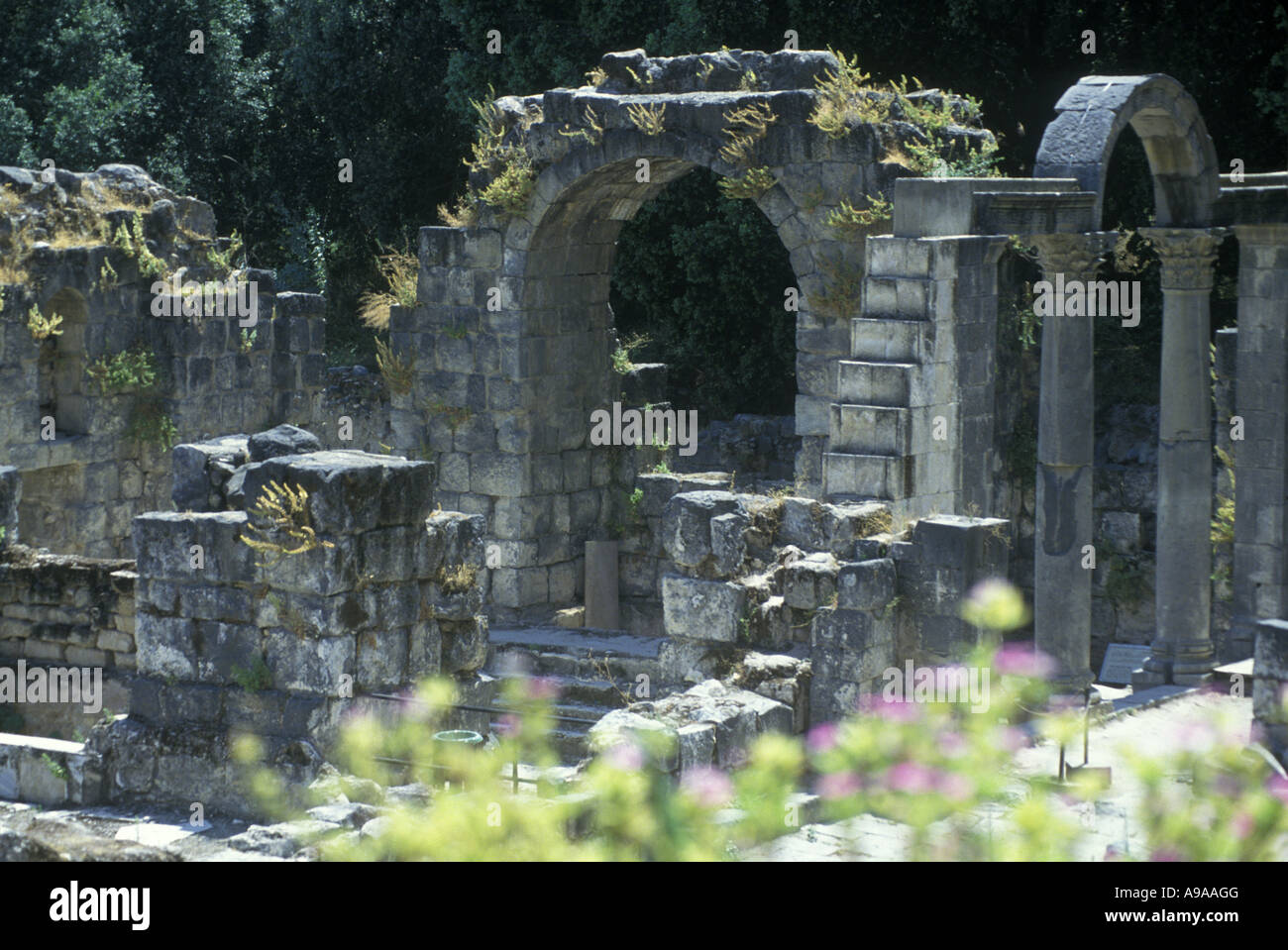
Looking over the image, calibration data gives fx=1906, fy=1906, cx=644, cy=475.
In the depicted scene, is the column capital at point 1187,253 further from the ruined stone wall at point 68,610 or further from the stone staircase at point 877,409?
the ruined stone wall at point 68,610

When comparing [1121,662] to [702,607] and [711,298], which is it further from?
[711,298]

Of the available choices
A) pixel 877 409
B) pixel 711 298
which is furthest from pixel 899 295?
pixel 711 298

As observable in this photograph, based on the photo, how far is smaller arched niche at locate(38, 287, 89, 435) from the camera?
701 inches

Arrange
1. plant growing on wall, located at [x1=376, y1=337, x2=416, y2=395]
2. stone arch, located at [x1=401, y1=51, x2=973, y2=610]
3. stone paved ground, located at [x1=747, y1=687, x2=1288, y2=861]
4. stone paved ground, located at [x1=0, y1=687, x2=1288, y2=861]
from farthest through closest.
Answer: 1. plant growing on wall, located at [x1=376, y1=337, x2=416, y2=395]
2. stone arch, located at [x1=401, y1=51, x2=973, y2=610]
3. stone paved ground, located at [x1=747, y1=687, x2=1288, y2=861]
4. stone paved ground, located at [x1=0, y1=687, x2=1288, y2=861]

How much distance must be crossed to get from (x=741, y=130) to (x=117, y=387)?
6.48 meters

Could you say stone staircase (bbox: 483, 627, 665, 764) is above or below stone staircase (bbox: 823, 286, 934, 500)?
below

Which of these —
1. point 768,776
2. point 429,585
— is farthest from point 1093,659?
point 768,776

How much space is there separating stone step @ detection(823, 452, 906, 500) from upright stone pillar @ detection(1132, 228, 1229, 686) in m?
2.33

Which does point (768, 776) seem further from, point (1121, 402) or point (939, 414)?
point (1121, 402)

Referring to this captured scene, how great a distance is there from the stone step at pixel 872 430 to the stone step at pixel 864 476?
0.17ft

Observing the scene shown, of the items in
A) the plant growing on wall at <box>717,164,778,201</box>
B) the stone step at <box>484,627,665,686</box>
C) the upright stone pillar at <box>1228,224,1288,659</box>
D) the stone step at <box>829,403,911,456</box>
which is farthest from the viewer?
the plant growing on wall at <box>717,164,778,201</box>

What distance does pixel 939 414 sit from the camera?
13820mm

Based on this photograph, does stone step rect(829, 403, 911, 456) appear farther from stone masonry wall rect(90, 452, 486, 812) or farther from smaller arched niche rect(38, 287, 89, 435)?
smaller arched niche rect(38, 287, 89, 435)

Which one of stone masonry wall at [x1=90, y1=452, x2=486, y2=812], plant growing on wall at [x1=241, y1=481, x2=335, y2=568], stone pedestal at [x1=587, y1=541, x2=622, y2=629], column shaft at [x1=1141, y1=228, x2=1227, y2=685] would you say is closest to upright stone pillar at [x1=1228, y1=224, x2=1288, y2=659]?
column shaft at [x1=1141, y1=228, x2=1227, y2=685]
